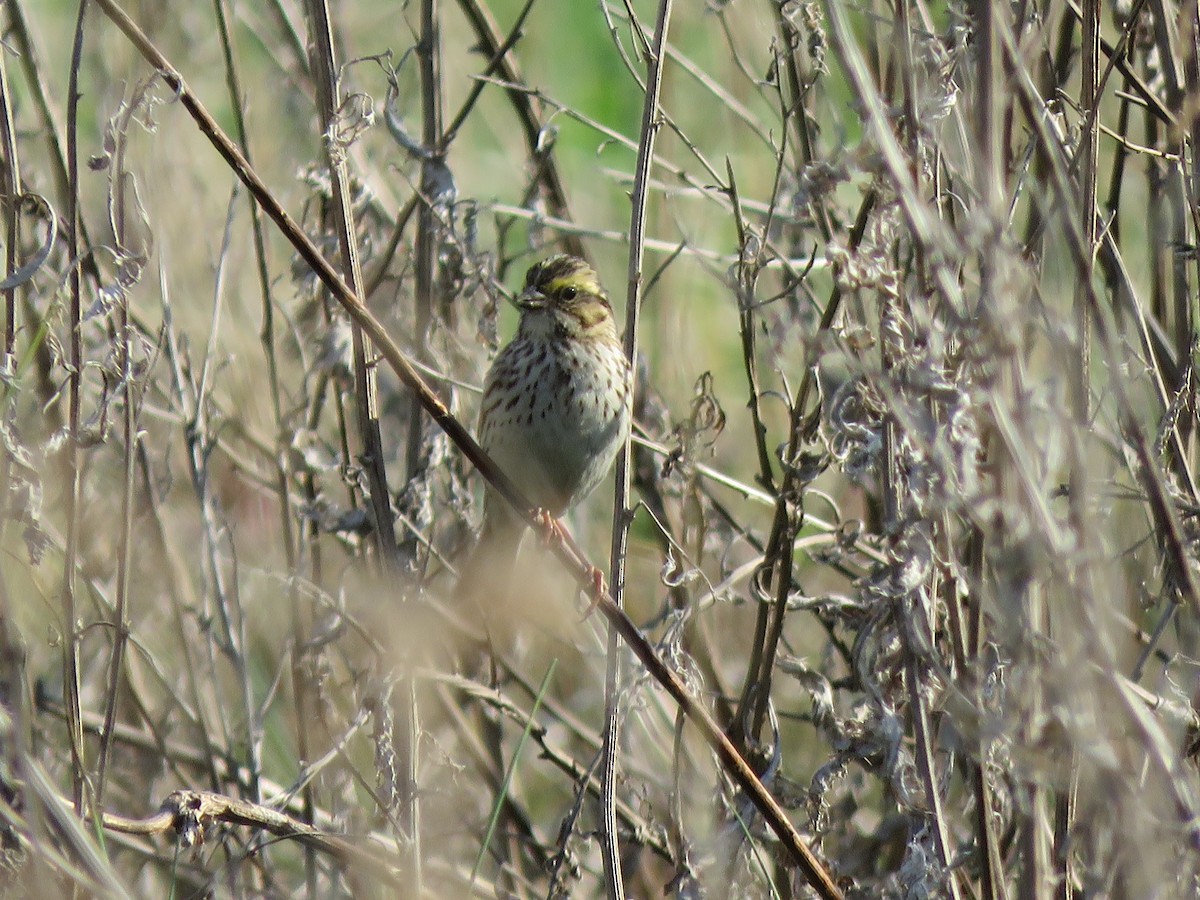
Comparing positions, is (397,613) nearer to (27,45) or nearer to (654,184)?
(654,184)

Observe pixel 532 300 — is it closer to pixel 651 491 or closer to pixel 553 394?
pixel 553 394

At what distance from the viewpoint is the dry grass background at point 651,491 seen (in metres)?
1.75

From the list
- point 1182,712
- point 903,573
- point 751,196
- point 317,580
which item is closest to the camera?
point 903,573

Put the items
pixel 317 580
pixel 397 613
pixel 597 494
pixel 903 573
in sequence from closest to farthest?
pixel 903 573 < pixel 397 613 < pixel 317 580 < pixel 597 494

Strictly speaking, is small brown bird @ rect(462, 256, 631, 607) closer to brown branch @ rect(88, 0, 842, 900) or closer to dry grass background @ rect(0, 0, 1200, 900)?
dry grass background @ rect(0, 0, 1200, 900)

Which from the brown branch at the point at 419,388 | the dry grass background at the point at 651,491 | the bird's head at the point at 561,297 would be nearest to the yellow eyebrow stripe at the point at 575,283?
the bird's head at the point at 561,297

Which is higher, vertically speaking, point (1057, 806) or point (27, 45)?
point (27, 45)

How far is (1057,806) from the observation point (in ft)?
7.13

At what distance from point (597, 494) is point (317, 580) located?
47.9 inches

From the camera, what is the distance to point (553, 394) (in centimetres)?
332

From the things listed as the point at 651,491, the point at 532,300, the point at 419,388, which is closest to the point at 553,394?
the point at 532,300

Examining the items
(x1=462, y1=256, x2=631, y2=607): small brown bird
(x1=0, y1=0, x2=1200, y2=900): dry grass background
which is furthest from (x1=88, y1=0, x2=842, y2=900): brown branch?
(x1=462, y1=256, x2=631, y2=607): small brown bird

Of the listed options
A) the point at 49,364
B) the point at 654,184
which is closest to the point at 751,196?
the point at 654,184

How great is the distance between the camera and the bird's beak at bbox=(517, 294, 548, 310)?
3232mm
